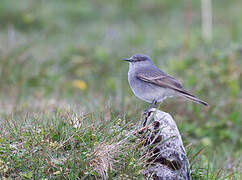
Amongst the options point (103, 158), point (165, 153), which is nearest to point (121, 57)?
point (165, 153)

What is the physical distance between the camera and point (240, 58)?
960 centimetres

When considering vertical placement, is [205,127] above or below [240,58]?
below

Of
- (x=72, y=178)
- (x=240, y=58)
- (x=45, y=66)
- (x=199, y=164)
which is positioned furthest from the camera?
(x=45, y=66)

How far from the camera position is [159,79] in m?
6.08

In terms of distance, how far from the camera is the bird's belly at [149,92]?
19.3 feet

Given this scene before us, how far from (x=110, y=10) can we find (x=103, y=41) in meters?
3.36

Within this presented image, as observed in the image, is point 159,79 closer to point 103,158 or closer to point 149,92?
point 149,92

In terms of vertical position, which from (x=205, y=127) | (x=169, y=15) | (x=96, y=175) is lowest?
(x=205, y=127)

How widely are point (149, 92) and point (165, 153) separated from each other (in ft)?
5.07

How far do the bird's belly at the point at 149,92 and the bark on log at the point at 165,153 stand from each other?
1152 millimetres

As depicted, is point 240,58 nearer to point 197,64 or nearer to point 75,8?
point 197,64

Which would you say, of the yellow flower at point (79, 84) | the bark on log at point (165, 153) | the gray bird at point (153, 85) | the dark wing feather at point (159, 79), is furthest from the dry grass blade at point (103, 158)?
the yellow flower at point (79, 84)

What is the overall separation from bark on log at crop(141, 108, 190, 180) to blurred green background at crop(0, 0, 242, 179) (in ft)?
1.96

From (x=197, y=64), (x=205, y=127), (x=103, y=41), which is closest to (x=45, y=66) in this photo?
(x=103, y=41)
